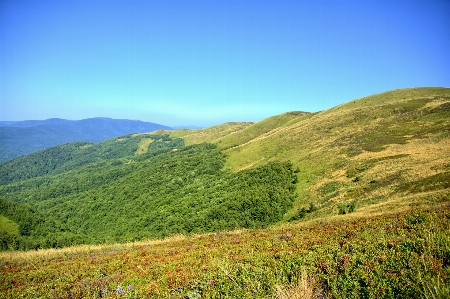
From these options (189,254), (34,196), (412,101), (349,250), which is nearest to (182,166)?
(412,101)

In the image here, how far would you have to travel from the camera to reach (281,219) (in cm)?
3028

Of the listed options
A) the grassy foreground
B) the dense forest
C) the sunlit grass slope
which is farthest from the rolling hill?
the dense forest

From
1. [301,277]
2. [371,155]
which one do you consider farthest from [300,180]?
[301,277]

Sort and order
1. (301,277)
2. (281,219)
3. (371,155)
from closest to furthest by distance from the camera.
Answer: (301,277), (281,219), (371,155)

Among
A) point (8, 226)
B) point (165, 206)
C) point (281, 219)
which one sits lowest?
point (165, 206)

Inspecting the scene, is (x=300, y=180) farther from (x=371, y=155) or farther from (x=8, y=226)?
(x=8, y=226)

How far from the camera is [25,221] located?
43.8 metres

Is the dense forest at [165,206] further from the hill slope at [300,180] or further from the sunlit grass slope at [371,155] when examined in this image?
the sunlit grass slope at [371,155]

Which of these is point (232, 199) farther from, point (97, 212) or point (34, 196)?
point (34, 196)

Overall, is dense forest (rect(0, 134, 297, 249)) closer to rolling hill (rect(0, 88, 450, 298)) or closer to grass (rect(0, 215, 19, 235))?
rolling hill (rect(0, 88, 450, 298))

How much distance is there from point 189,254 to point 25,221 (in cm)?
4765

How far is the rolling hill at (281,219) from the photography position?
5668mm

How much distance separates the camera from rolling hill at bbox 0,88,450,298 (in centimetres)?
567

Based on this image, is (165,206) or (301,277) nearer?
(301,277)
